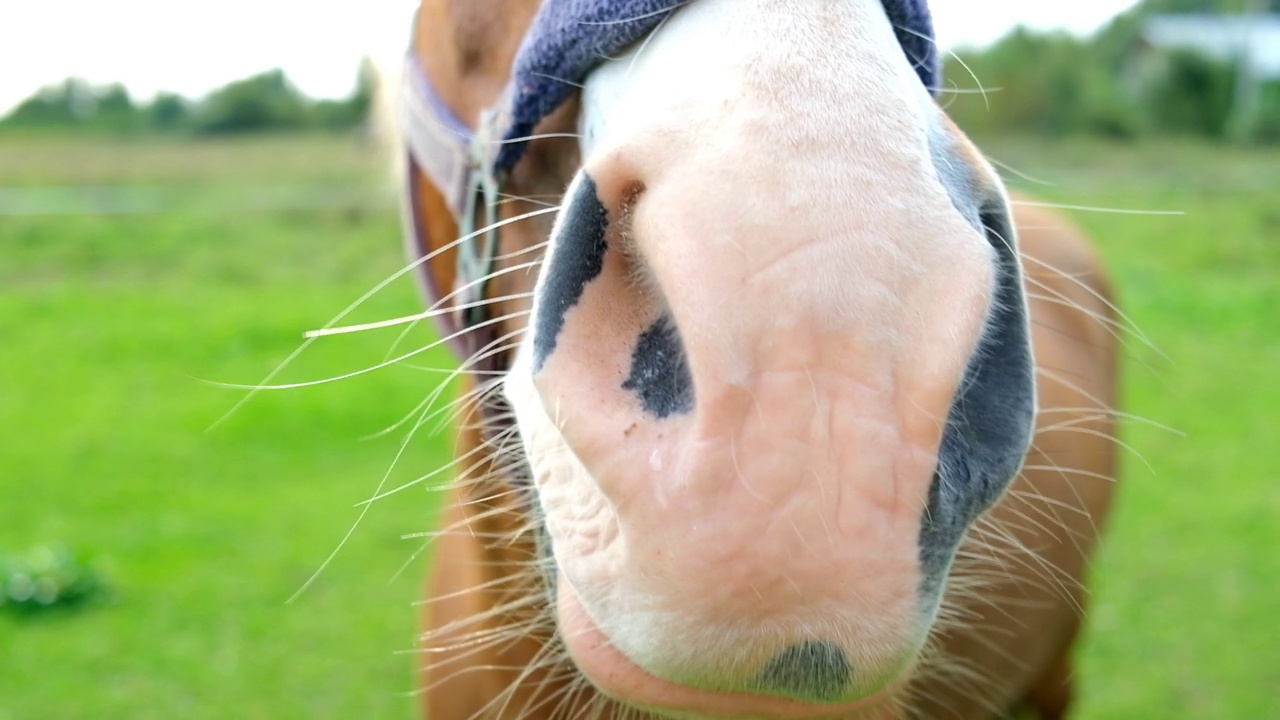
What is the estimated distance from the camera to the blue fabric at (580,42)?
1.09m

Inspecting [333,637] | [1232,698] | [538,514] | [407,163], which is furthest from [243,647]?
[1232,698]

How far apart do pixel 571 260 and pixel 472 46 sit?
611 mm

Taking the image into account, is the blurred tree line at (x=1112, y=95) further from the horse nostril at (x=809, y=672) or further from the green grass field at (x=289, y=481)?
the horse nostril at (x=809, y=672)

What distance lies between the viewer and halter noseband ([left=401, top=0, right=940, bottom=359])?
3.69 feet

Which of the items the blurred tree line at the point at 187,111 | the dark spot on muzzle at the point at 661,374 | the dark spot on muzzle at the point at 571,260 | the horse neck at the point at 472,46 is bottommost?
the blurred tree line at the point at 187,111

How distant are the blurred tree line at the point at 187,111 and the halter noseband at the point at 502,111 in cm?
2300

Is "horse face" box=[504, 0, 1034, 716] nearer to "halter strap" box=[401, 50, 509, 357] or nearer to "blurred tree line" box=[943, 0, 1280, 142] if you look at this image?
"halter strap" box=[401, 50, 509, 357]

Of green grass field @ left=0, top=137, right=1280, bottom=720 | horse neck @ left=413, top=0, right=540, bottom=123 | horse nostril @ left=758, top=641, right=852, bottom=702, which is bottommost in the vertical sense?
green grass field @ left=0, top=137, right=1280, bottom=720

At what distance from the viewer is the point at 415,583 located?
4.82 meters

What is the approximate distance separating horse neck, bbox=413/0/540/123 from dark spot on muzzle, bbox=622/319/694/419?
0.59 m

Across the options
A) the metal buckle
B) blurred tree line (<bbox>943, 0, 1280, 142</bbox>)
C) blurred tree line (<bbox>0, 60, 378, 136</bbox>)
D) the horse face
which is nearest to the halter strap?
the metal buckle

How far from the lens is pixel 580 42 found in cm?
115

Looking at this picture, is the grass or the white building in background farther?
the white building in background

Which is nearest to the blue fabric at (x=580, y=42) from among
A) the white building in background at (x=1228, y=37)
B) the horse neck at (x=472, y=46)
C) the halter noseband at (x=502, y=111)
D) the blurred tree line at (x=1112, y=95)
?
the halter noseband at (x=502, y=111)
